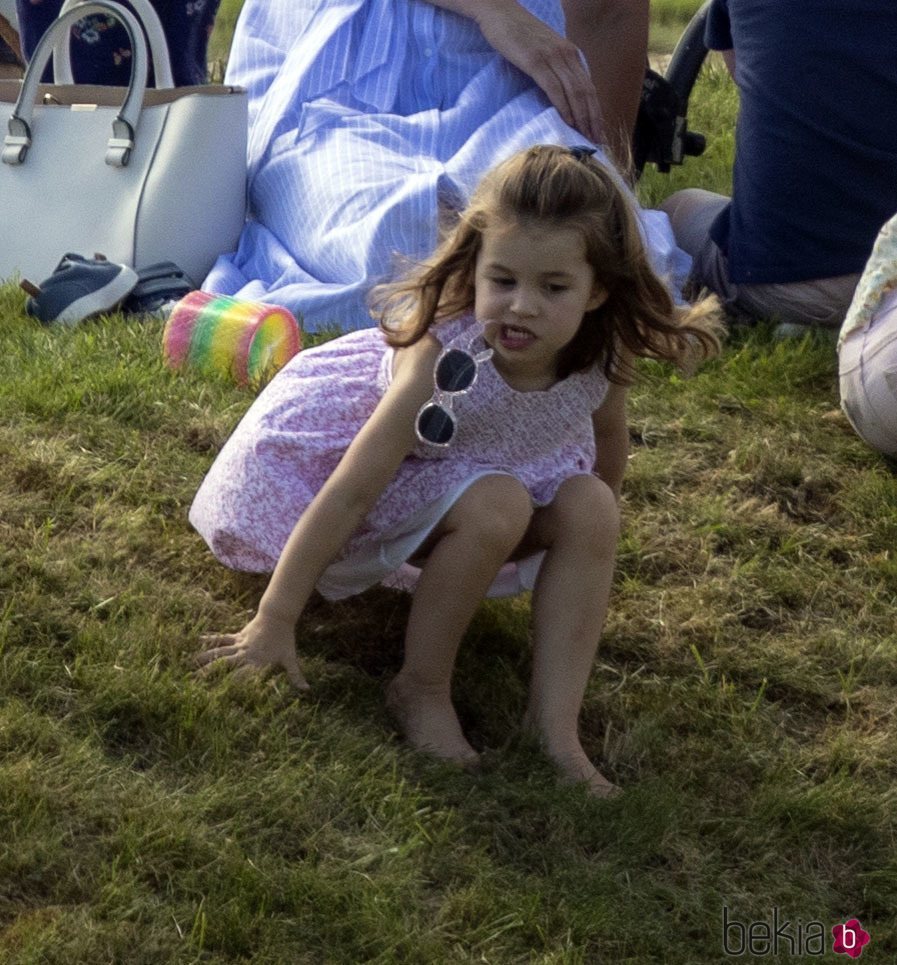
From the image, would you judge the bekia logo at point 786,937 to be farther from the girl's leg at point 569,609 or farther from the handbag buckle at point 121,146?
the handbag buckle at point 121,146

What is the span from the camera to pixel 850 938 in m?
2.21

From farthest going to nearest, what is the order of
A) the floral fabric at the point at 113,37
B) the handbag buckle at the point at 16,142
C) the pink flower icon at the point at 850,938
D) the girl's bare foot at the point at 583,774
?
the floral fabric at the point at 113,37, the handbag buckle at the point at 16,142, the girl's bare foot at the point at 583,774, the pink flower icon at the point at 850,938

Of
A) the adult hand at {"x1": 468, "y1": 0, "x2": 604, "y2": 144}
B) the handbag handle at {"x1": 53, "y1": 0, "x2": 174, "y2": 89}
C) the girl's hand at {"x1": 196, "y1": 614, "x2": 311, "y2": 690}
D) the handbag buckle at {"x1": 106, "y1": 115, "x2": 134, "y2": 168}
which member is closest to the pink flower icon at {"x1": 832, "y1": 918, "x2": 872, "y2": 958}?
the girl's hand at {"x1": 196, "y1": 614, "x2": 311, "y2": 690}

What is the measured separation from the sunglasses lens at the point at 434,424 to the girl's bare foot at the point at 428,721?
1.20 ft

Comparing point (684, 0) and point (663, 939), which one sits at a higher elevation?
point (663, 939)

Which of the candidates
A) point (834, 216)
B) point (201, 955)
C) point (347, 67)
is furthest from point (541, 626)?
point (347, 67)

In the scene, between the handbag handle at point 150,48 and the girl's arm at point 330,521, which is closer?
the girl's arm at point 330,521

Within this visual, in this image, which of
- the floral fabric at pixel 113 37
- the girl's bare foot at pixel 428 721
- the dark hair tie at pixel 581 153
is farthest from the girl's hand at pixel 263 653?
the floral fabric at pixel 113 37

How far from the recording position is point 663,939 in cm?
212

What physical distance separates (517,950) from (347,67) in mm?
2968

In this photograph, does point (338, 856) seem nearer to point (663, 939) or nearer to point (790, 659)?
point (663, 939)

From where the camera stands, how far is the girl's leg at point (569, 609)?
2.48 meters

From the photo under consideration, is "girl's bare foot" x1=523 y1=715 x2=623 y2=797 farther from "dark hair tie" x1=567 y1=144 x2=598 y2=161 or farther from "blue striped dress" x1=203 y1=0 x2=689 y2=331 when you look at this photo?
"blue striped dress" x1=203 y1=0 x2=689 y2=331

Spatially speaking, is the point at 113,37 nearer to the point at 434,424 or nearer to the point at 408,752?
the point at 434,424
